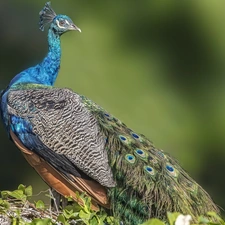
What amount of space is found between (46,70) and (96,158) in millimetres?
960

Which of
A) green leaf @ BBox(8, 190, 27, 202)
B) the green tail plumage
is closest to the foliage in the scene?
green leaf @ BBox(8, 190, 27, 202)

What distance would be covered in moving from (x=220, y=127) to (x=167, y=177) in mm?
3536

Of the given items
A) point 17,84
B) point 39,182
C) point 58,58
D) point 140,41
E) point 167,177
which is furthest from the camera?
point 140,41

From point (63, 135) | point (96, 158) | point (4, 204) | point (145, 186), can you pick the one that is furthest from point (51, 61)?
point (4, 204)

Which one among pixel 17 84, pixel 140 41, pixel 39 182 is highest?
pixel 140 41

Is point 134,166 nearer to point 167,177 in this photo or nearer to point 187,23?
point 167,177

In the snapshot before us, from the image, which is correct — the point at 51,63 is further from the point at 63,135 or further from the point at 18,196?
the point at 18,196

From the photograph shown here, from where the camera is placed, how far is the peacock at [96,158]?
3480mm

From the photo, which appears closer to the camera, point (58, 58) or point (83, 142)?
point (83, 142)

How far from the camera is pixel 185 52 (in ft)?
24.3

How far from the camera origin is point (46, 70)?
4461 millimetres

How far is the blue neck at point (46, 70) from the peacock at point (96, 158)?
0.23 m

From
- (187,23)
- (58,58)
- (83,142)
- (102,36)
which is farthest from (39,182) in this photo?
(83,142)

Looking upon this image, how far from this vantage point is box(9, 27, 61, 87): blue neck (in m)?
4.37
